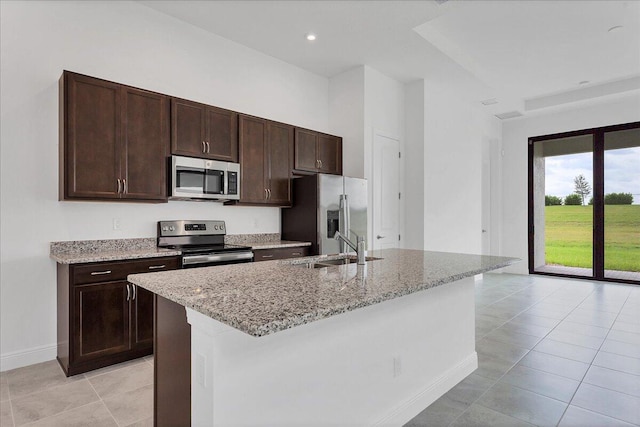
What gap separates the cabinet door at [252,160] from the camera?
12.8ft

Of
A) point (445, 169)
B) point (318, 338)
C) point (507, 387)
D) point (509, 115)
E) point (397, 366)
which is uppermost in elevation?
point (509, 115)

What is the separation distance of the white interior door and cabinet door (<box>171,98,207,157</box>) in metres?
2.32

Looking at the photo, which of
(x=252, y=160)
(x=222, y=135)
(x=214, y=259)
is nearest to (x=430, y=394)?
(x=214, y=259)

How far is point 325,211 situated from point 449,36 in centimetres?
264

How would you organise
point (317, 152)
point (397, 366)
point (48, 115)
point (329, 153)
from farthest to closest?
point (329, 153)
point (317, 152)
point (48, 115)
point (397, 366)

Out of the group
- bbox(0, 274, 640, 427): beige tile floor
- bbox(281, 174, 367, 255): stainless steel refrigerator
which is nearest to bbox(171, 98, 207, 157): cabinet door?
bbox(281, 174, 367, 255): stainless steel refrigerator

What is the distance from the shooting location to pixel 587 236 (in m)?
6.65

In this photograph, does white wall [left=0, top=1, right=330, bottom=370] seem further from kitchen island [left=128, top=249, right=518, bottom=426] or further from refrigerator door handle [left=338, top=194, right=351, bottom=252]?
kitchen island [left=128, top=249, right=518, bottom=426]

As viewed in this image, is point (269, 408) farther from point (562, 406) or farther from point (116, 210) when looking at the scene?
point (116, 210)

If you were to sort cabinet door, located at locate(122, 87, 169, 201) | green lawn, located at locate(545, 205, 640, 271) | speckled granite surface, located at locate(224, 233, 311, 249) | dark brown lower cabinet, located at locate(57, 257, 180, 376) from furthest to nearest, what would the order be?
1. green lawn, located at locate(545, 205, 640, 271)
2. speckled granite surface, located at locate(224, 233, 311, 249)
3. cabinet door, located at locate(122, 87, 169, 201)
4. dark brown lower cabinet, located at locate(57, 257, 180, 376)

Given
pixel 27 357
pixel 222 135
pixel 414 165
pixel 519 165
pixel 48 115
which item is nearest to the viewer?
pixel 27 357

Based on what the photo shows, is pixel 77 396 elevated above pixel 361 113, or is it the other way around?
pixel 361 113

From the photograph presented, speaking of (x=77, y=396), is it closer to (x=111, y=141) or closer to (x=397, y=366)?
(x=111, y=141)

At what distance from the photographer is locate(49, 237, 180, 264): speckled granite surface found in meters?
2.71
